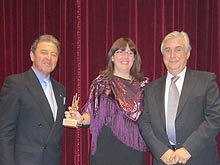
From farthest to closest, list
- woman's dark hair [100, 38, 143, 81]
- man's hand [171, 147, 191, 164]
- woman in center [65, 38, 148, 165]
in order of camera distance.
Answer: woman's dark hair [100, 38, 143, 81]
woman in center [65, 38, 148, 165]
man's hand [171, 147, 191, 164]

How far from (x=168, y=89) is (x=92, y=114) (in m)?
0.61

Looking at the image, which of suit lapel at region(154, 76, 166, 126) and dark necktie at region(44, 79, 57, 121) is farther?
dark necktie at region(44, 79, 57, 121)

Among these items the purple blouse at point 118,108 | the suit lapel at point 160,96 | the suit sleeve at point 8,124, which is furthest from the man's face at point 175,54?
the suit sleeve at point 8,124

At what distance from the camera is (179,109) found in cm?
250

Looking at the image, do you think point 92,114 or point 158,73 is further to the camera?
point 158,73

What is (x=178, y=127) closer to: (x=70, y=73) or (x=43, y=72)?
(x=43, y=72)

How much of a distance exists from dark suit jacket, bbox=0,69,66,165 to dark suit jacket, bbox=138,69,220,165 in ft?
2.19

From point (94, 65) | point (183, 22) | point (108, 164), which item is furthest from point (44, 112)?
point (183, 22)

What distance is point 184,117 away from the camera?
2484mm

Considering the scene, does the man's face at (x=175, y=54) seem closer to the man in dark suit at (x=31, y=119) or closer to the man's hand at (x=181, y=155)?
the man's hand at (x=181, y=155)

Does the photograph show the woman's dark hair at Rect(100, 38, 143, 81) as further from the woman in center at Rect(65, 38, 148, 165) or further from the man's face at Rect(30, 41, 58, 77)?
the man's face at Rect(30, 41, 58, 77)

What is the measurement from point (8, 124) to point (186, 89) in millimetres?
1173

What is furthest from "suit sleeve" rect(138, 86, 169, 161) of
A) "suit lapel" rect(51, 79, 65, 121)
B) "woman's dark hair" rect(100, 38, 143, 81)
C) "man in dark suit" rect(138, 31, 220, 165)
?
"suit lapel" rect(51, 79, 65, 121)

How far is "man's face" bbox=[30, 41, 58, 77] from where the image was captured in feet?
8.69
